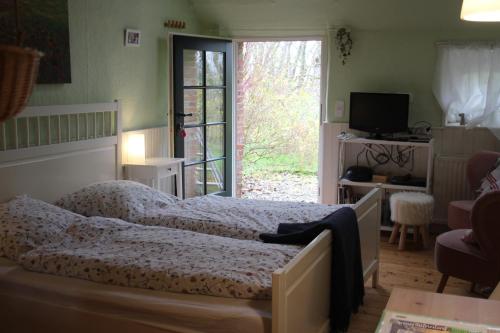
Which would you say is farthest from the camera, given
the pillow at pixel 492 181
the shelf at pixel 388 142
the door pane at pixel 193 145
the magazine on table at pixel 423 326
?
the door pane at pixel 193 145

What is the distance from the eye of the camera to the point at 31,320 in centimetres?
277

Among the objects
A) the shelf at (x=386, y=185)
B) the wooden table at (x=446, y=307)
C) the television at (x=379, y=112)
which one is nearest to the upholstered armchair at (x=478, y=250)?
the shelf at (x=386, y=185)

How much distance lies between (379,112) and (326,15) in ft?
3.48

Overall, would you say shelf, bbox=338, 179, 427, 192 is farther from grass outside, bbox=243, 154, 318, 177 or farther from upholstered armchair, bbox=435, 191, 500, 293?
grass outside, bbox=243, 154, 318, 177

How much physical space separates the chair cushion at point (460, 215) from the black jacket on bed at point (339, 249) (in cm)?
170

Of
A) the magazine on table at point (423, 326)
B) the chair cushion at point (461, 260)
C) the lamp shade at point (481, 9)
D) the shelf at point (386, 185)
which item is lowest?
the chair cushion at point (461, 260)

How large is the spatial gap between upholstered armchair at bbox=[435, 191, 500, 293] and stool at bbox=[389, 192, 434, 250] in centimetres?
101

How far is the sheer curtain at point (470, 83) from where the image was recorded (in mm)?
5055

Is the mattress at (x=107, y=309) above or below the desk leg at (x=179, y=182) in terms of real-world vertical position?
below

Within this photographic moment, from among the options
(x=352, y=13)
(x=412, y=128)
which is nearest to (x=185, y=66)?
(x=352, y=13)

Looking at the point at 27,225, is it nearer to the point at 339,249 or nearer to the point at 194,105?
the point at 339,249

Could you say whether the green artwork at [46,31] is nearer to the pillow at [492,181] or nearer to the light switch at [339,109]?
the light switch at [339,109]

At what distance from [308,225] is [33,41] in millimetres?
2089

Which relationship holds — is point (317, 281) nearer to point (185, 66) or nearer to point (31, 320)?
point (31, 320)
